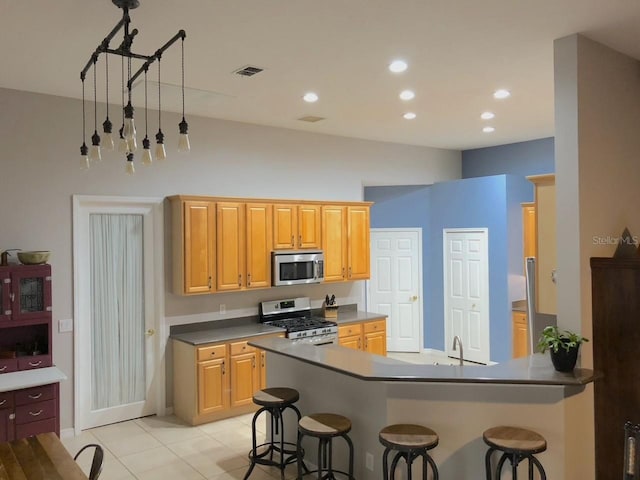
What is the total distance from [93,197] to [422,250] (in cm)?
516

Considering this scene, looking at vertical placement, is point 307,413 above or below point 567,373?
below

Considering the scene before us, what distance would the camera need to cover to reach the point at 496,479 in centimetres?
327

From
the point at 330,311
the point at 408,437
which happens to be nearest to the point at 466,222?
the point at 330,311

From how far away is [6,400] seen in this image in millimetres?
4391

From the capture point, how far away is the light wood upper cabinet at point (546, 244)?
4.44 m

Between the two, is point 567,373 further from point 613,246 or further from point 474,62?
point 474,62

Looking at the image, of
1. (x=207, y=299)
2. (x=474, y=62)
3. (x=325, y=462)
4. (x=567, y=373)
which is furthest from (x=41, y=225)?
(x=567, y=373)

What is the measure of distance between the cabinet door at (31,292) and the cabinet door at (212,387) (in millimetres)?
1593

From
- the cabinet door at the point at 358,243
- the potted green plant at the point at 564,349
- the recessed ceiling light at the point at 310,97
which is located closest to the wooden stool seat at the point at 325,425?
the potted green plant at the point at 564,349

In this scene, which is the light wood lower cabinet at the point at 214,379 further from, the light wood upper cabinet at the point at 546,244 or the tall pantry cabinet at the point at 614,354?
the tall pantry cabinet at the point at 614,354

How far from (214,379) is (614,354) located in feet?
12.2

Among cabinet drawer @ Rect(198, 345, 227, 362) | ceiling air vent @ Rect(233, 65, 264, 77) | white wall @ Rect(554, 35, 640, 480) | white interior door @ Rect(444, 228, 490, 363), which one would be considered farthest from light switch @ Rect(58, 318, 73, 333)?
white interior door @ Rect(444, 228, 490, 363)

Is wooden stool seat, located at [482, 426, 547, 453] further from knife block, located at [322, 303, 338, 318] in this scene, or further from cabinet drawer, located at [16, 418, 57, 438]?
knife block, located at [322, 303, 338, 318]

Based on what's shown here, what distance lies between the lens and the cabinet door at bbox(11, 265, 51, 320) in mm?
4668
